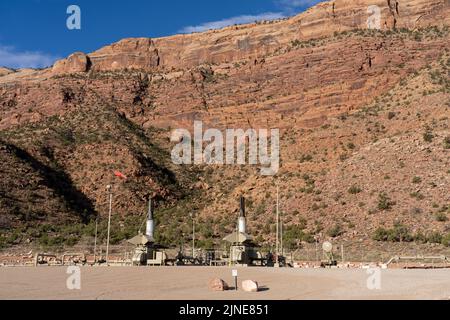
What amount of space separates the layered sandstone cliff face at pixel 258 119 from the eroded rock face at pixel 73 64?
0.24 metres

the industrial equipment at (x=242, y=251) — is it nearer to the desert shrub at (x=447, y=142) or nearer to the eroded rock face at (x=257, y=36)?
the desert shrub at (x=447, y=142)

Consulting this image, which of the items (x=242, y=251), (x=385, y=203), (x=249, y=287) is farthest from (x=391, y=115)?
(x=249, y=287)

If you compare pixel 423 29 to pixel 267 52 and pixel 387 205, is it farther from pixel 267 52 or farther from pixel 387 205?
pixel 387 205

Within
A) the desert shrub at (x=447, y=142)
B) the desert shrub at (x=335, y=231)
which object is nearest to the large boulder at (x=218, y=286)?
the desert shrub at (x=335, y=231)

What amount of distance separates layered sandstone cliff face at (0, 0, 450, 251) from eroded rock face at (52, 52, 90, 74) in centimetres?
24

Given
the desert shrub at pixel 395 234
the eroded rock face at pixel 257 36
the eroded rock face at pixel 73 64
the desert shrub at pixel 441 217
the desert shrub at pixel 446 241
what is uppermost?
the eroded rock face at pixel 257 36

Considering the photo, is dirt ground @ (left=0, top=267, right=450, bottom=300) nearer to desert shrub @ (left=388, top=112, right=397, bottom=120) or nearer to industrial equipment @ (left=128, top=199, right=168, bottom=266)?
industrial equipment @ (left=128, top=199, right=168, bottom=266)

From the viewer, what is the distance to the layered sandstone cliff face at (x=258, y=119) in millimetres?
52375

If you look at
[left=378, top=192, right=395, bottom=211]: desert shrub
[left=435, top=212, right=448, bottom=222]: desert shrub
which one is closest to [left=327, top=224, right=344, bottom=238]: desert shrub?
[left=378, top=192, right=395, bottom=211]: desert shrub

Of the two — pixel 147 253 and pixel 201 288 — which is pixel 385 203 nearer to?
pixel 147 253

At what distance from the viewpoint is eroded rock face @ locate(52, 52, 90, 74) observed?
9725cm

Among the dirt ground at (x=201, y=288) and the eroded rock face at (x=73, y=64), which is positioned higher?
the eroded rock face at (x=73, y=64)

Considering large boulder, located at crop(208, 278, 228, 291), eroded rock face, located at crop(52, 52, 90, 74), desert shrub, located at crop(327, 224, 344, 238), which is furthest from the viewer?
eroded rock face, located at crop(52, 52, 90, 74)

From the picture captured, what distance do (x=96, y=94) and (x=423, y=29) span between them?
47.8m
